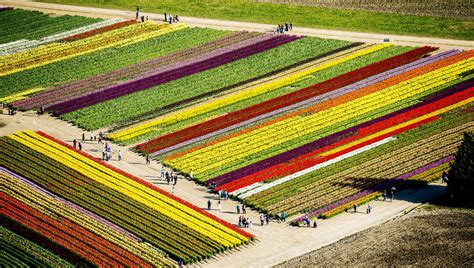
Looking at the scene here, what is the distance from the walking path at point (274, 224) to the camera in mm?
117812

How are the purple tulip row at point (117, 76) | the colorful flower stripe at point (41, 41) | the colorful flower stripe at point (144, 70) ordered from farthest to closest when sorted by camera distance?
the colorful flower stripe at point (41, 41) < the colorful flower stripe at point (144, 70) < the purple tulip row at point (117, 76)

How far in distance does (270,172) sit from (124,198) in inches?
688

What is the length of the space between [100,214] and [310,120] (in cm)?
3588

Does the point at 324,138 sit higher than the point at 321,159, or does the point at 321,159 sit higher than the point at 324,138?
the point at 324,138

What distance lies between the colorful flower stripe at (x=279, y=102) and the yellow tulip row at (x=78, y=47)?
32.5 meters

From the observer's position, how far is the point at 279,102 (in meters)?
157

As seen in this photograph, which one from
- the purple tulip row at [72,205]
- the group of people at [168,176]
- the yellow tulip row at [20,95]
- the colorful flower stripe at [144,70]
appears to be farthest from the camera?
the colorful flower stripe at [144,70]

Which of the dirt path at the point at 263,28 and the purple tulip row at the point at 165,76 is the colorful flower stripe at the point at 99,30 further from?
the purple tulip row at the point at 165,76

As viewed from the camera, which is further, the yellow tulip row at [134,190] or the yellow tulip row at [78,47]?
the yellow tulip row at [78,47]

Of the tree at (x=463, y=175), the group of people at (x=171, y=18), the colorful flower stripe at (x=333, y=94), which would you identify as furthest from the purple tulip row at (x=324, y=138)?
the group of people at (x=171, y=18)

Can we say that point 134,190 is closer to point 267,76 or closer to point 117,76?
point 117,76

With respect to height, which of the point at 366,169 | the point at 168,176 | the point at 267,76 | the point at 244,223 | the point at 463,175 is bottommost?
the point at 244,223

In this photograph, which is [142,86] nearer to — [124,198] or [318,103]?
[318,103]

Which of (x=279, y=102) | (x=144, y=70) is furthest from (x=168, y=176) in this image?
(x=144, y=70)
